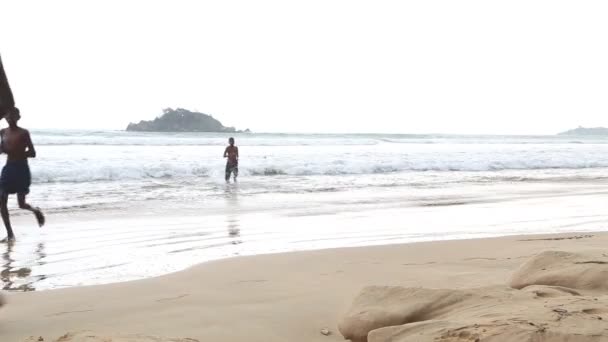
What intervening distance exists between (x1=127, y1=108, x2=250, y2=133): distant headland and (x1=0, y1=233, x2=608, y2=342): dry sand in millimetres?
52424

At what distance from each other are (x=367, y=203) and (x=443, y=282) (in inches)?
243

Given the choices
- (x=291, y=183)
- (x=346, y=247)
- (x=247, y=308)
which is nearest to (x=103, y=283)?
(x=247, y=308)

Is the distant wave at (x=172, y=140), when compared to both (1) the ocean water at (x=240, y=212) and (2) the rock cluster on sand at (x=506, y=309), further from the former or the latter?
(2) the rock cluster on sand at (x=506, y=309)

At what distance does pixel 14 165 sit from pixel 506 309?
Answer: 634cm

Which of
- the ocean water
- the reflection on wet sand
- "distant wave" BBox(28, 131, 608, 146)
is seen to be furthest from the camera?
"distant wave" BBox(28, 131, 608, 146)

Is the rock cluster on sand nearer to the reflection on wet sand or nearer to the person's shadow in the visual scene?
the reflection on wet sand

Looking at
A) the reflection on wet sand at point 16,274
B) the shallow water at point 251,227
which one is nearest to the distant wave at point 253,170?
the shallow water at point 251,227

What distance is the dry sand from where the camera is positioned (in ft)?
7.29

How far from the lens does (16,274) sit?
458 centimetres

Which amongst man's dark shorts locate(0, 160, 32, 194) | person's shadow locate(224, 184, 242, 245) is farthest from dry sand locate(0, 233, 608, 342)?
man's dark shorts locate(0, 160, 32, 194)

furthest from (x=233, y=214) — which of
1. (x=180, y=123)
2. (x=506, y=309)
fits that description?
(x=180, y=123)

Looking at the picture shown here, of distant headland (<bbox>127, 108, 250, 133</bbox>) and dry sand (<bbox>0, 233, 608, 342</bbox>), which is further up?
distant headland (<bbox>127, 108, 250, 133</bbox>)

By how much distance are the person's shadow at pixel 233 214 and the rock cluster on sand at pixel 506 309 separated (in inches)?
137

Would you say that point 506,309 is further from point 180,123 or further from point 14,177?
point 180,123
